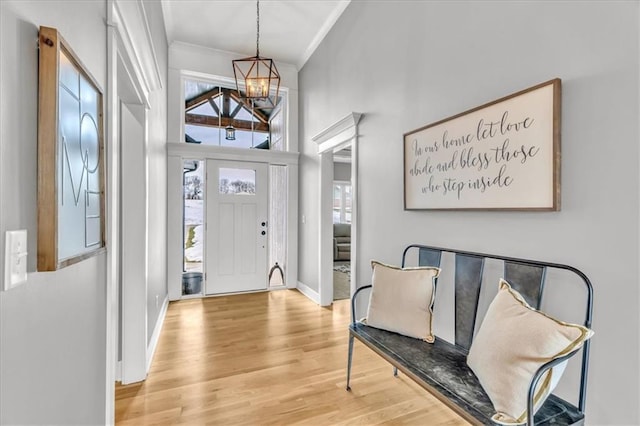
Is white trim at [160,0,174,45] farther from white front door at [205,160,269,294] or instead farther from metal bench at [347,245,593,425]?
metal bench at [347,245,593,425]

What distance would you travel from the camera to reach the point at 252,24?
3834 millimetres

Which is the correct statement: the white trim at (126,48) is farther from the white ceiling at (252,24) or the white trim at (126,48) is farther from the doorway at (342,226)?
the doorway at (342,226)

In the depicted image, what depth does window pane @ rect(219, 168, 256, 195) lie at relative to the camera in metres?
4.56

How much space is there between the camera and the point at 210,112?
→ 4602 mm

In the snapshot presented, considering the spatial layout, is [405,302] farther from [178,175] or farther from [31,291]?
[178,175]

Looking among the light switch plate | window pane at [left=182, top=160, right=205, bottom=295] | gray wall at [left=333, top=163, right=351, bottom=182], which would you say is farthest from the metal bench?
gray wall at [left=333, top=163, right=351, bottom=182]

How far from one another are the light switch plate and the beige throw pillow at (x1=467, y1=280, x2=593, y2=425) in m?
1.58

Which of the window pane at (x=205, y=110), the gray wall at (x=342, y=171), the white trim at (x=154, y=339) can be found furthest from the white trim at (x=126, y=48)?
the gray wall at (x=342, y=171)

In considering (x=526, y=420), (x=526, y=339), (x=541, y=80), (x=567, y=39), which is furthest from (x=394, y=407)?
(x=567, y=39)

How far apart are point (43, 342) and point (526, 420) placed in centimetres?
161

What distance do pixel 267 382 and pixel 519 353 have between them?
1684 millimetres

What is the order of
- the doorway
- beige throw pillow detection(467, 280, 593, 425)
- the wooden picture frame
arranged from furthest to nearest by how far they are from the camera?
the doorway < beige throw pillow detection(467, 280, 593, 425) < the wooden picture frame

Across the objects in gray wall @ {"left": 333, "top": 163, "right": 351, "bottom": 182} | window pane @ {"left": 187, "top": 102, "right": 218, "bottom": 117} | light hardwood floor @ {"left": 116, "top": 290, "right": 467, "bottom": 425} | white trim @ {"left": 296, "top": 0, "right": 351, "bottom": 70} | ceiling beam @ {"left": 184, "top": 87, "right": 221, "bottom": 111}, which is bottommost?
light hardwood floor @ {"left": 116, "top": 290, "right": 467, "bottom": 425}

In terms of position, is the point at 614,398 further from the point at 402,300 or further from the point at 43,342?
the point at 43,342
